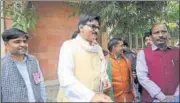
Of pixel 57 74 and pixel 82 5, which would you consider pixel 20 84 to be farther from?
pixel 82 5

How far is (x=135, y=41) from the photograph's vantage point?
2.02 m

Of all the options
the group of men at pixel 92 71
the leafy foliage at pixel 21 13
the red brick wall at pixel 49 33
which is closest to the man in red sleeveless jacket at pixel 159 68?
the group of men at pixel 92 71

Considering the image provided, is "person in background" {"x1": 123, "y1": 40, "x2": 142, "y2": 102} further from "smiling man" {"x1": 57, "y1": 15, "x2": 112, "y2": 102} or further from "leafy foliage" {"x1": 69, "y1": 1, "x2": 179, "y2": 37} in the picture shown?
"smiling man" {"x1": 57, "y1": 15, "x2": 112, "y2": 102}

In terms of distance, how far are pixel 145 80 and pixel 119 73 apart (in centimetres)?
23

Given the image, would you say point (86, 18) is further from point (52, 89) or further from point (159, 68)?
point (159, 68)

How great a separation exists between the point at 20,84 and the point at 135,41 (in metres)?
0.68

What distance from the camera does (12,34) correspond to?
69.8 inches

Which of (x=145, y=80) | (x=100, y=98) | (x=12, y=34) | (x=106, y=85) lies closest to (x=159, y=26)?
(x=145, y=80)

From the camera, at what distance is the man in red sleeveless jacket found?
5.87 feet

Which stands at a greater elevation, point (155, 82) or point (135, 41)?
point (135, 41)

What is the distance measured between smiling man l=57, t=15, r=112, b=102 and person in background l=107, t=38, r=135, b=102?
0.19 metres

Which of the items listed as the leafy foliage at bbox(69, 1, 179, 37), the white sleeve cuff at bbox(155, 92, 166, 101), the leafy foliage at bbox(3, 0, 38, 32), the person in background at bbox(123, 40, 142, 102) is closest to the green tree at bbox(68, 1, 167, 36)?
the leafy foliage at bbox(69, 1, 179, 37)

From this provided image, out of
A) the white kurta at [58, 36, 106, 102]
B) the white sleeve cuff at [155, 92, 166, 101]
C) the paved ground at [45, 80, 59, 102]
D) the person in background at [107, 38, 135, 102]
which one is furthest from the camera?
the person in background at [107, 38, 135, 102]

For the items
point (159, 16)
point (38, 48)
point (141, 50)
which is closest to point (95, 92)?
point (38, 48)
